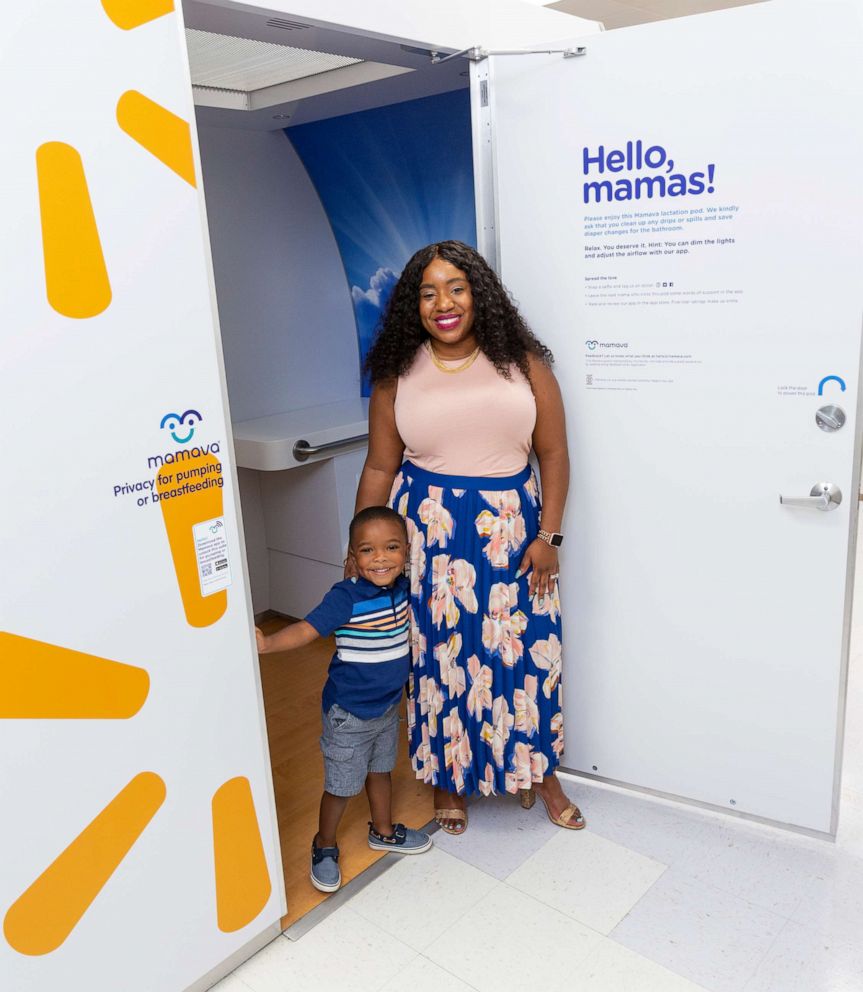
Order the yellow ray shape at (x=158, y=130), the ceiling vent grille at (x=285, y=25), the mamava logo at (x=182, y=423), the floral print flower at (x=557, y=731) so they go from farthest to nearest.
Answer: the floral print flower at (x=557, y=731)
the ceiling vent grille at (x=285, y=25)
the mamava logo at (x=182, y=423)
the yellow ray shape at (x=158, y=130)

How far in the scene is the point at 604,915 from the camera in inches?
87.4

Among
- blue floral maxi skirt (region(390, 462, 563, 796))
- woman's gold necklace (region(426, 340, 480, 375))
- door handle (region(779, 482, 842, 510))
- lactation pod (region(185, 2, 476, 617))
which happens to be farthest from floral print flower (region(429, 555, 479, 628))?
lactation pod (region(185, 2, 476, 617))

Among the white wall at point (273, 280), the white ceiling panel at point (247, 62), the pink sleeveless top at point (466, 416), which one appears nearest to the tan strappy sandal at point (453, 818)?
the pink sleeveless top at point (466, 416)

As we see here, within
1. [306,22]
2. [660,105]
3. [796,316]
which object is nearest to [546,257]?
[660,105]

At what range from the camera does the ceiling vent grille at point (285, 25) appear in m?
1.95

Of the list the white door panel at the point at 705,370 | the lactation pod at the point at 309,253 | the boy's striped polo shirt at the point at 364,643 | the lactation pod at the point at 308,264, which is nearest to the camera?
the white door panel at the point at 705,370

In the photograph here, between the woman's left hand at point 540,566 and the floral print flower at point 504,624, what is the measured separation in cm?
5

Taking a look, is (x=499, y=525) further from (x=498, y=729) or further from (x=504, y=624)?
(x=498, y=729)

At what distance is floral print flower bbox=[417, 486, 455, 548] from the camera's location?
2385 mm

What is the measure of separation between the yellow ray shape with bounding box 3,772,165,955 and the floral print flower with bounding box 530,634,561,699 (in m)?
1.07

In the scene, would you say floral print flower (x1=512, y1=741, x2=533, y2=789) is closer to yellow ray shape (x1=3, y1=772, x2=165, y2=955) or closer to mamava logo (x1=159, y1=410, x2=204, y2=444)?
yellow ray shape (x1=3, y1=772, x2=165, y2=955)

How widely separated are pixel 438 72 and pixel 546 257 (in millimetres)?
786

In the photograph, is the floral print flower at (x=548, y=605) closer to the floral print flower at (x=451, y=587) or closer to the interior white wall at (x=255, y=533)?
the floral print flower at (x=451, y=587)

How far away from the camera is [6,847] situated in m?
1.61
